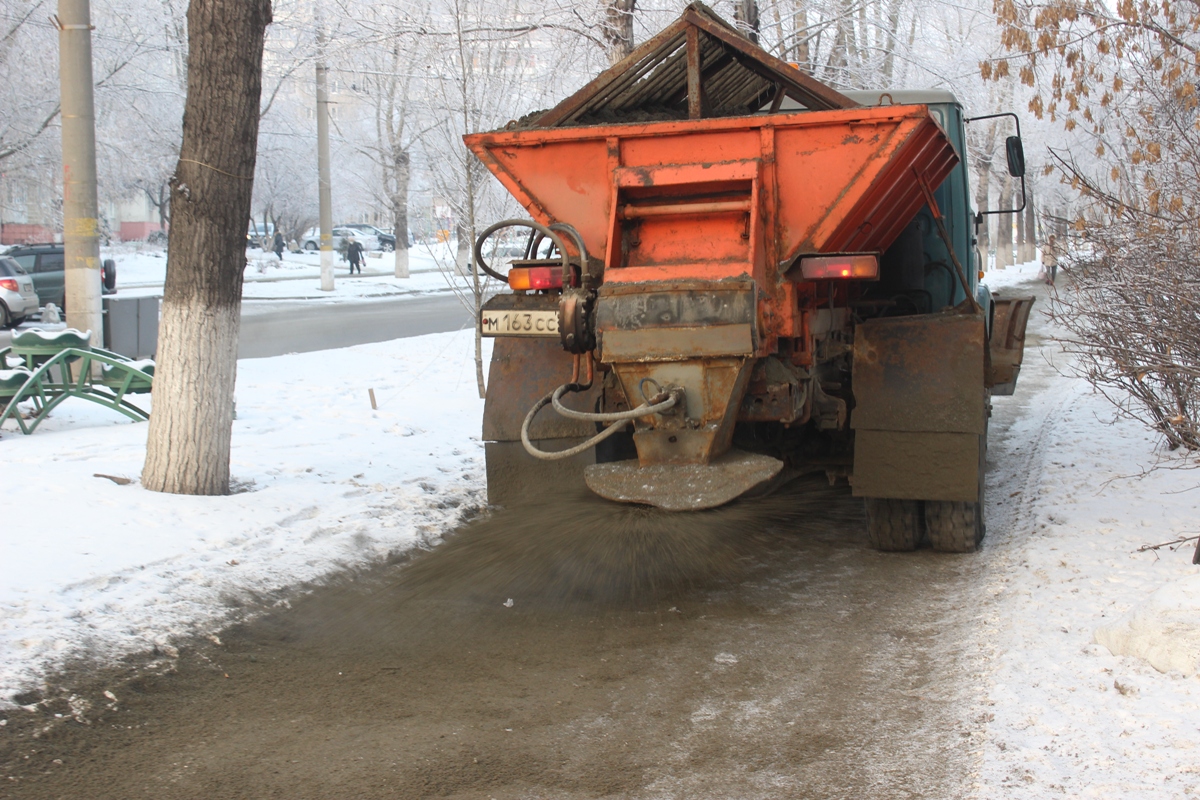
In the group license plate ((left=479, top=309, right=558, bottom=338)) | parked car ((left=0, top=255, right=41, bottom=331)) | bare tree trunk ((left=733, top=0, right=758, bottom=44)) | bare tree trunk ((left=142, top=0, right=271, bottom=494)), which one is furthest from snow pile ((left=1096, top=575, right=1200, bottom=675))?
parked car ((left=0, top=255, right=41, bottom=331))

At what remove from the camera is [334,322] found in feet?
72.1

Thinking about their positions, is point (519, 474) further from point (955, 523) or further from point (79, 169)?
point (79, 169)

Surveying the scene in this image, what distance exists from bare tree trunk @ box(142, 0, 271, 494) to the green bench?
2.27m

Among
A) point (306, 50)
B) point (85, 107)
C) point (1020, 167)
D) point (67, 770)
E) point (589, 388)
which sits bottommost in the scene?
point (67, 770)

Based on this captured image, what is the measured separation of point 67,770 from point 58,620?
120cm

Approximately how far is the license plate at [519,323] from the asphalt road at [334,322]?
1113 cm

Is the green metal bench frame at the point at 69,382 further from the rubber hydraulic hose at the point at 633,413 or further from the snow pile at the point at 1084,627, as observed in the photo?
the snow pile at the point at 1084,627

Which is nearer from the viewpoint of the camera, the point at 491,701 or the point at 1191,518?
the point at 491,701

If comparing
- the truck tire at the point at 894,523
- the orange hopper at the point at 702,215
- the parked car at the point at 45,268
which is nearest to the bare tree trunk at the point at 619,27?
the orange hopper at the point at 702,215

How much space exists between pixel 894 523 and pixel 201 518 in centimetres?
366

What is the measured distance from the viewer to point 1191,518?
5.71 metres

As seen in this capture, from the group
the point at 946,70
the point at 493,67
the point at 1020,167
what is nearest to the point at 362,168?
the point at 946,70

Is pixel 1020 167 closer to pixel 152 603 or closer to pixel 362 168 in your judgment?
pixel 152 603

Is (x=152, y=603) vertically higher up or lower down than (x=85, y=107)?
lower down
